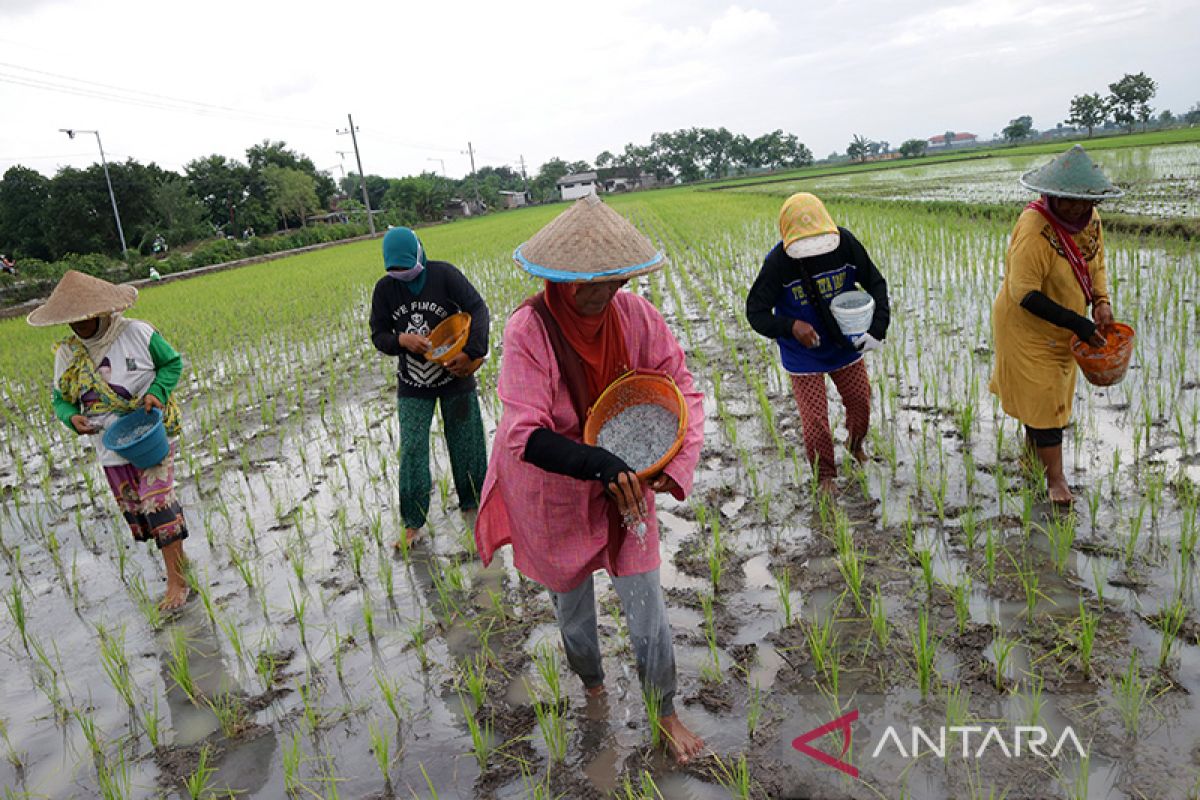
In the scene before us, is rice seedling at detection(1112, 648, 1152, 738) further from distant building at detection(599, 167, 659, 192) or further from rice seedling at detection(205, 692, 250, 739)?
distant building at detection(599, 167, 659, 192)

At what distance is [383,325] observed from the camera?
10.6 feet

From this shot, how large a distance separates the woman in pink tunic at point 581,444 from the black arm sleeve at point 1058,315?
5.09 feet

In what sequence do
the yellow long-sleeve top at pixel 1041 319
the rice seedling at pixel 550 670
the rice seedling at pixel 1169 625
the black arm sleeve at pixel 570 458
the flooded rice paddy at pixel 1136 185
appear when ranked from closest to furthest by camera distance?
the black arm sleeve at pixel 570 458 → the rice seedling at pixel 1169 625 → the rice seedling at pixel 550 670 → the yellow long-sleeve top at pixel 1041 319 → the flooded rice paddy at pixel 1136 185

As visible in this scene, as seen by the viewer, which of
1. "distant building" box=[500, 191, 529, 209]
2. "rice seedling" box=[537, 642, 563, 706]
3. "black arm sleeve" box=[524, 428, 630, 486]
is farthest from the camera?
"distant building" box=[500, 191, 529, 209]

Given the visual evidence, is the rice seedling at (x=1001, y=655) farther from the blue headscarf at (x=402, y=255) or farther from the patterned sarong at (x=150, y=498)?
the patterned sarong at (x=150, y=498)

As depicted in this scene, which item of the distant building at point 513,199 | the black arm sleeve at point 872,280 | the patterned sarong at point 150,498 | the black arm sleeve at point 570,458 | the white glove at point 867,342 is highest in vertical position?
the distant building at point 513,199

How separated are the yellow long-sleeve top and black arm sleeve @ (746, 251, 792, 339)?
812 millimetres

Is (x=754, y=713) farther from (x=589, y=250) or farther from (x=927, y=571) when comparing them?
(x=589, y=250)

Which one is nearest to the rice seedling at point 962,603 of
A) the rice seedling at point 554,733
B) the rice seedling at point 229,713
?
the rice seedling at point 554,733

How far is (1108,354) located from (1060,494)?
53 cm

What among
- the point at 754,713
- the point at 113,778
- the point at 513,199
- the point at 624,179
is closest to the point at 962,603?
the point at 754,713

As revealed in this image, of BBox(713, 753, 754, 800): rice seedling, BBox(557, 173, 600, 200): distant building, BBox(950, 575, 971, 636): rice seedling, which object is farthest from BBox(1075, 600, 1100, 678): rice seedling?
BBox(557, 173, 600, 200): distant building

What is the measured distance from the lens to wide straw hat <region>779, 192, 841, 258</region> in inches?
116

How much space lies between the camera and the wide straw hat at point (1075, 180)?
8.41 feet
